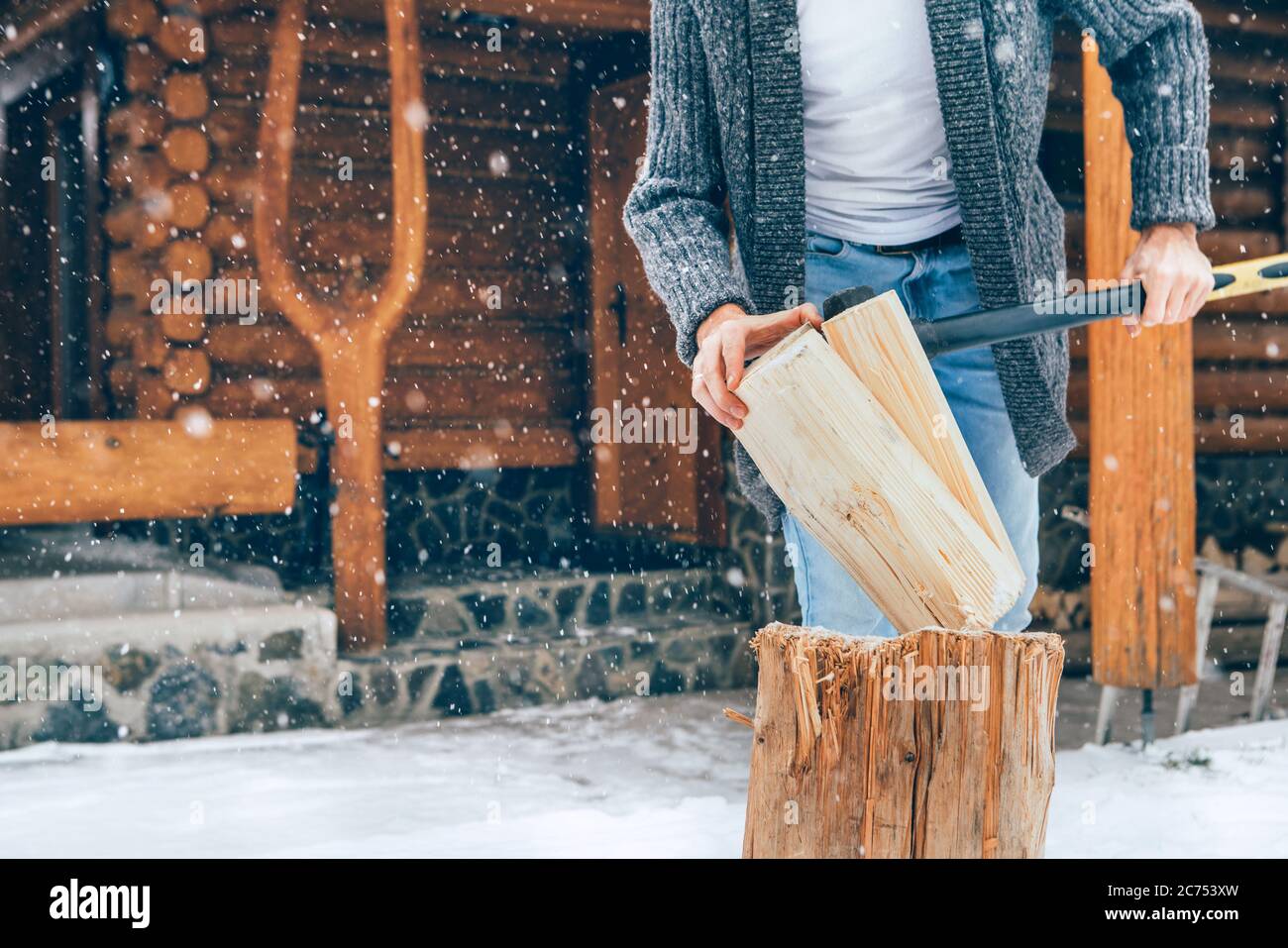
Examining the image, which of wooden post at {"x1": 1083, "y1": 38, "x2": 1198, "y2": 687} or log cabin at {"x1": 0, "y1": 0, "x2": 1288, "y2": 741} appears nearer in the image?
wooden post at {"x1": 1083, "y1": 38, "x2": 1198, "y2": 687}

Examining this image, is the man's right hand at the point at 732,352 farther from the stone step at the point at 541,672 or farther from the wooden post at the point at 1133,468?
the stone step at the point at 541,672

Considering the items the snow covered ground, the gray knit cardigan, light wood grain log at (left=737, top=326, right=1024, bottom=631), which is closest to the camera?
light wood grain log at (left=737, top=326, right=1024, bottom=631)

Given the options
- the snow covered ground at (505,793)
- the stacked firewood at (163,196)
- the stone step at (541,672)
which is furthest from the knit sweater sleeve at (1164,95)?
the stacked firewood at (163,196)

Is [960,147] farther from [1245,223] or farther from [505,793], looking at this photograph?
[1245,223]

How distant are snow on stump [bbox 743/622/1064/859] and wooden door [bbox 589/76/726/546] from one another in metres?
5.30

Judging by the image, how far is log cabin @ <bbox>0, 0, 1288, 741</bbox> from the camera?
657cm

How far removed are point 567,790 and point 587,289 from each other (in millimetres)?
4490

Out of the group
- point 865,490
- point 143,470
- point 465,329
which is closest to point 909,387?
point 865,490

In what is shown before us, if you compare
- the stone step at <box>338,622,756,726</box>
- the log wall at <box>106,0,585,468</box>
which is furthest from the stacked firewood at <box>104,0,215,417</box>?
the stone step at <box>338,622,756,726</box>

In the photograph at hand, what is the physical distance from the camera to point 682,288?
78.2 inches

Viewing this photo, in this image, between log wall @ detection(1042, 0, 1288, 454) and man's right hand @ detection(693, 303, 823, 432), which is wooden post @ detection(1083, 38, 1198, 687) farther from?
man's right hand @ detection(693, 303, 823, 432)

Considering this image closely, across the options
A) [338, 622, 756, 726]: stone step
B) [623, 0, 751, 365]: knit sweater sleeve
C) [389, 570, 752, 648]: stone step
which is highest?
[623, 0, 751, 365]: knit sweater sleeve

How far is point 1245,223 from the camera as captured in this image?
773 centimetres

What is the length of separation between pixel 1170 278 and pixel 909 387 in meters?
0.43
